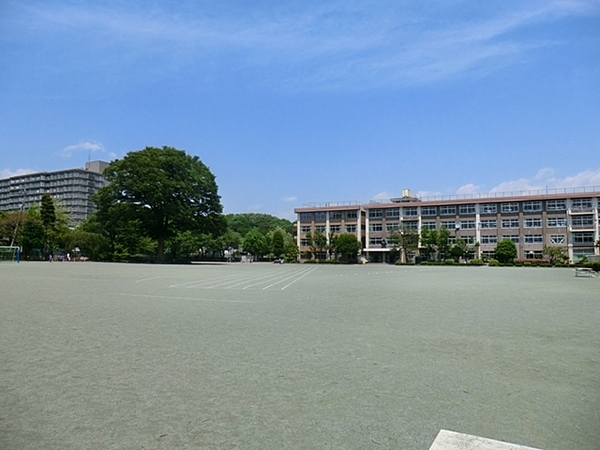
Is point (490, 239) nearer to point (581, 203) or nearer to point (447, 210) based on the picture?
point (447, 210)

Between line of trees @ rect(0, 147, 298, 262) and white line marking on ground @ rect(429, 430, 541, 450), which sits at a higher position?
line of trees @ rect(0, 147, 298, 262)

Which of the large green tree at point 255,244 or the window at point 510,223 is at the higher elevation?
the window at point 510,223

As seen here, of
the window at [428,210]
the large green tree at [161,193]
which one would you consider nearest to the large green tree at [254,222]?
the window at [428,210]

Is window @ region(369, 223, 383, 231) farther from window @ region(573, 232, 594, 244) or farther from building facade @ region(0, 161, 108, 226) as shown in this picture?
building facade @ region(0, 161, 108, 226)

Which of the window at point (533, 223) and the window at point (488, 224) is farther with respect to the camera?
the window at point (488, 224)

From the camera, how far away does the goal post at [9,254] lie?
51.4m

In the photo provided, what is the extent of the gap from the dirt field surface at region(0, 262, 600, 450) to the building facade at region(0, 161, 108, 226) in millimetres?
130956

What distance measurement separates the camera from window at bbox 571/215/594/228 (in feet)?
213

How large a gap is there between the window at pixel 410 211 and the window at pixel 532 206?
646 inches

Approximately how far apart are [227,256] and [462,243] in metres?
50.3

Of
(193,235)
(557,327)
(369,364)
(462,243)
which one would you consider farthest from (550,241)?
(369,364)

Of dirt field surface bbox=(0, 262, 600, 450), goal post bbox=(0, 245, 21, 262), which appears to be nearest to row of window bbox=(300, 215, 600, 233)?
goal post bbox=(0, 245, 21, 262)

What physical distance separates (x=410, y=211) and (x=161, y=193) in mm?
43688

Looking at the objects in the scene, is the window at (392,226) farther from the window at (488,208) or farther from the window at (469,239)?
the window at (488,208)
